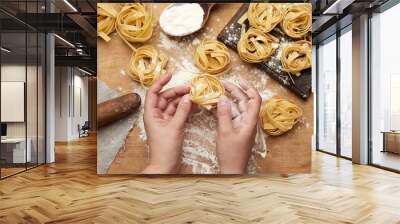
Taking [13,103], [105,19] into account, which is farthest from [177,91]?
[13,103]

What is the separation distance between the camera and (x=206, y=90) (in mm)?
6293

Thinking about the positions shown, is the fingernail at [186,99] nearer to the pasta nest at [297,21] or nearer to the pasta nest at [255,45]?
the pasta nest at [255,45]

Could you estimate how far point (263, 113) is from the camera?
21.0 feet

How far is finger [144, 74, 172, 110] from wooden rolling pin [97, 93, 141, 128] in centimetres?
16

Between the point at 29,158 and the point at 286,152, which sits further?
the point at 29,158

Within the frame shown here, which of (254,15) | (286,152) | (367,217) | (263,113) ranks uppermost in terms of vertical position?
(254,15)

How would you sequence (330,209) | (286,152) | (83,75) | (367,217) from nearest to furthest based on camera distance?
(367,217) → (330,209) → (286,152) → (83,75)

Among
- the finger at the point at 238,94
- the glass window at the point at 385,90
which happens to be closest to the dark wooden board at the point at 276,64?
the finger at the point at 238,94

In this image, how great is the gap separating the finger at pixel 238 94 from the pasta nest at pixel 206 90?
0.10m

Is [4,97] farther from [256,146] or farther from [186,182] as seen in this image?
[256,146]

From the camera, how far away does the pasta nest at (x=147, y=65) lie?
→ 6301mm

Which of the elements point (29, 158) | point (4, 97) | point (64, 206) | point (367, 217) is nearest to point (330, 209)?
point (367, 217)

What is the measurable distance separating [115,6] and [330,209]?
4483 mm

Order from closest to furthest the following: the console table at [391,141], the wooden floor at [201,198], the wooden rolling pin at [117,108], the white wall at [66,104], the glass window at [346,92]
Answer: the wooden floor at [201,198] < the wooden rolling pin at [117,108] < the console table at [391,141] < the glass window at [346,92] < the white wall at [66,104]
